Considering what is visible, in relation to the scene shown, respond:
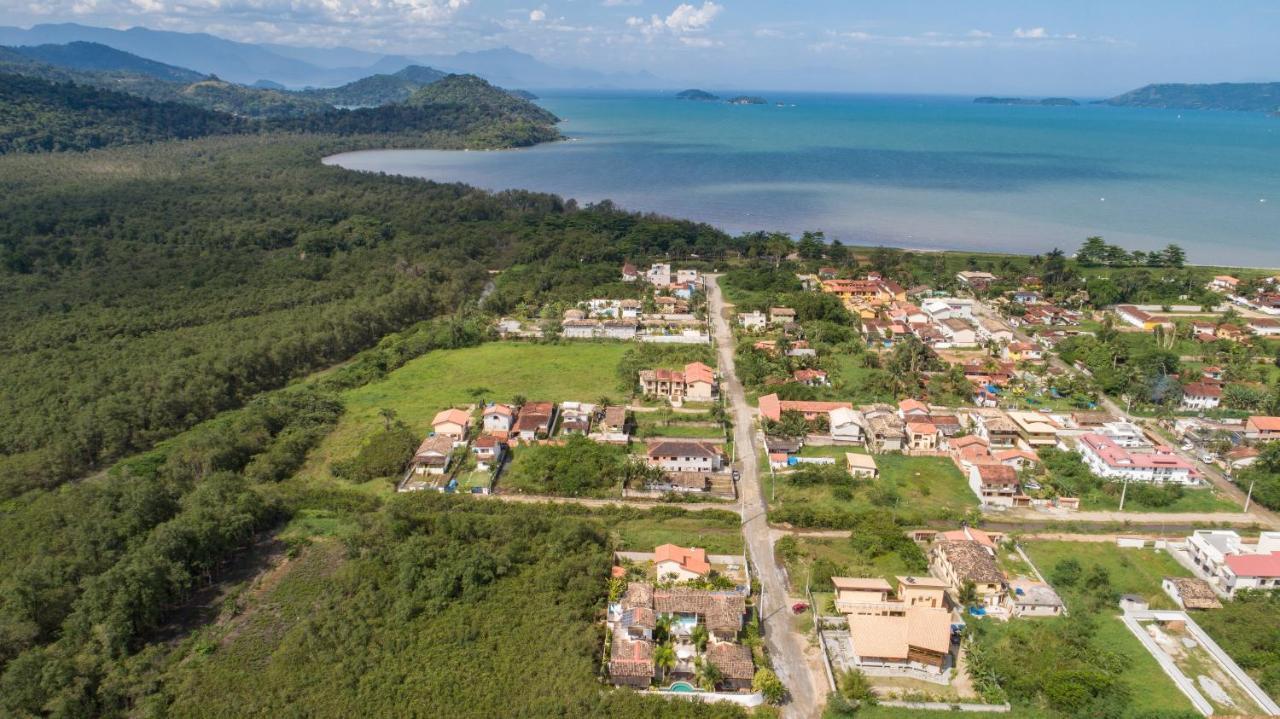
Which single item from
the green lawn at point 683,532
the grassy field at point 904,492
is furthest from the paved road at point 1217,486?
the green lawn at point 683,532

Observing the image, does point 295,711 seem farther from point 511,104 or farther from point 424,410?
point 511,104

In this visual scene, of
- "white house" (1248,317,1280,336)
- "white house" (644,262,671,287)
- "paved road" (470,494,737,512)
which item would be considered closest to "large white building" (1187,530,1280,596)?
"paved road" (470,494,737,512)

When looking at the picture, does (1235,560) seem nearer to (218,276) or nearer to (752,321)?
(752,321)

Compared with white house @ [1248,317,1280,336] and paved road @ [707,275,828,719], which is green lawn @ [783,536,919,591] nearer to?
paved road @ [707,275,828,719]

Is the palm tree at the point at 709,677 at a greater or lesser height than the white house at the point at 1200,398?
lesser

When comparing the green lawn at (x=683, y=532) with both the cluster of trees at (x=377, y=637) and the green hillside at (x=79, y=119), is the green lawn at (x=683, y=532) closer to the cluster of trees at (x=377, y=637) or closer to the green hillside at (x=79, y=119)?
the cluster of trees at (x=377, y=637)

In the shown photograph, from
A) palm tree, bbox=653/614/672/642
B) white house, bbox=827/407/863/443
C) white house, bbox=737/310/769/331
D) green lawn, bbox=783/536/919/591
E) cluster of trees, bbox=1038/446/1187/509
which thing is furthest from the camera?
white house, bbox=737/310/769/331
